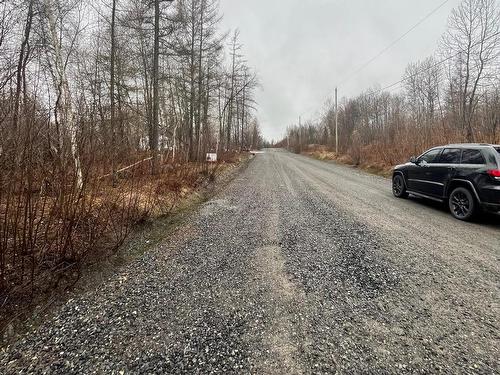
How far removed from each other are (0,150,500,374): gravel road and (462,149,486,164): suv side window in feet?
5.61

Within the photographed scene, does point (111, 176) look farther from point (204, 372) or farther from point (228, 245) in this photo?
point (204, 372)

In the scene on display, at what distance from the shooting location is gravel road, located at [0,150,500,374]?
1.75 meters

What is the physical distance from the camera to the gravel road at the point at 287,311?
1752mm

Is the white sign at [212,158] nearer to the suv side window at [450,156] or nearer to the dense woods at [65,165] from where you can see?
the dense woods at [65,165]

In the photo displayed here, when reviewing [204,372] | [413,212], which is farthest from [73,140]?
[413,212]

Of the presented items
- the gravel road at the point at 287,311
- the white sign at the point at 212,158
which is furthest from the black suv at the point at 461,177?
the white sign at the point at 212,158

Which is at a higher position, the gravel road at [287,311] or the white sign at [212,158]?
the white sign at [212,158]

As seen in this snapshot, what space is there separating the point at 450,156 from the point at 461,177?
2.70 ft

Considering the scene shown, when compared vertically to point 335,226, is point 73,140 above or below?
above

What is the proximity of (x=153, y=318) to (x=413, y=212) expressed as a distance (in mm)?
6414

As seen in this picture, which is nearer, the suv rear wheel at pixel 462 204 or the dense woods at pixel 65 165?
the dense woods at pixel 65 165

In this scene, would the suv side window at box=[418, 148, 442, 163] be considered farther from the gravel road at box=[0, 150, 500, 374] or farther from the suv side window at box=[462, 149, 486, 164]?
the gravel road at box=[0, 150, 500, 374]

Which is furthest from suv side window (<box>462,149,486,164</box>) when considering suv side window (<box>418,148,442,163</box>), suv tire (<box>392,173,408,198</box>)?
suv tire (<box>392,173,408,198</box>)

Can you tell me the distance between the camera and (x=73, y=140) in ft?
9.64
